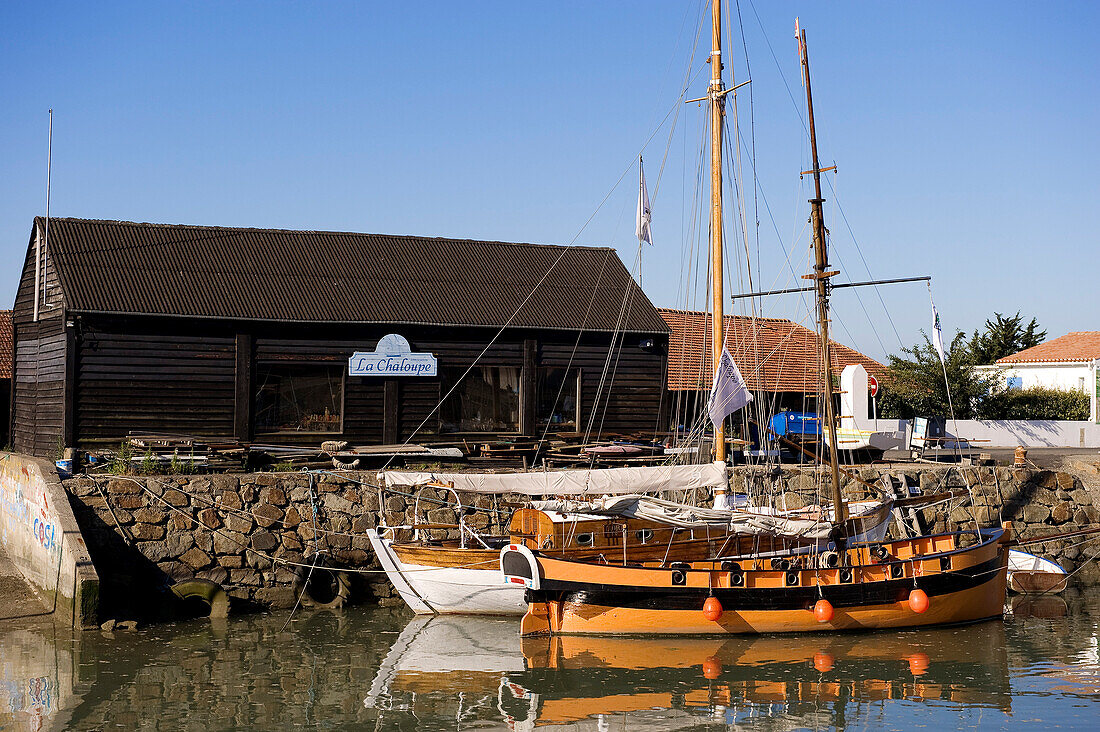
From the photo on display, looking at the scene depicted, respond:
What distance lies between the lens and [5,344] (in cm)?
3600

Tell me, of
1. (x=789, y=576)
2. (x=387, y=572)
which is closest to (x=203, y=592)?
(x=387, y=572)

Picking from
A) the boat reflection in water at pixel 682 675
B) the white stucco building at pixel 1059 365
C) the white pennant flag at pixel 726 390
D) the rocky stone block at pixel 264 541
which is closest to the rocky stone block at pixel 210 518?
the rocky stone block at pixel 264 541

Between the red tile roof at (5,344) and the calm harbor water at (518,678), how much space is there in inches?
758

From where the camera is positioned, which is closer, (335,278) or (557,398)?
(335,278)

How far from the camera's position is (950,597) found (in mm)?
17766

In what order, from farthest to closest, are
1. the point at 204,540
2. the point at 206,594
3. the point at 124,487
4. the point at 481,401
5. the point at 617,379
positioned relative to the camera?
the point at 617,379
the point at 481,401
the point at 204,540
the point at 124,487
the point at 206,594

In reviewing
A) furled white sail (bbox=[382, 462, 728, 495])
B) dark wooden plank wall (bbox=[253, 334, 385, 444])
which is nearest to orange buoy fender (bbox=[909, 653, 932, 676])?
furled white sail (bbox=[382, 462, 728, 495])

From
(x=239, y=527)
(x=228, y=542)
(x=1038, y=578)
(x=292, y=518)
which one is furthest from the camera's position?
(x=1038, y=578)

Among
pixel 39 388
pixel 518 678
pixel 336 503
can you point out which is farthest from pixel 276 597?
pixel 39 388

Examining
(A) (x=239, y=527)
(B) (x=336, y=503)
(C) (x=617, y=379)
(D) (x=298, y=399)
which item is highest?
(C) (x=617, y=379)

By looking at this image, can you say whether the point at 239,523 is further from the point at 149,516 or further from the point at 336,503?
the point at 336,503

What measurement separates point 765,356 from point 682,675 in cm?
2665

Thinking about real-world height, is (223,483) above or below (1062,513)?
above

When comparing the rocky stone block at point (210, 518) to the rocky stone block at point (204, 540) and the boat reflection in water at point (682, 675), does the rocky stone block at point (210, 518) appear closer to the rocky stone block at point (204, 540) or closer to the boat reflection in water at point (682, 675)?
the rocky stone block at point (204, 540)
